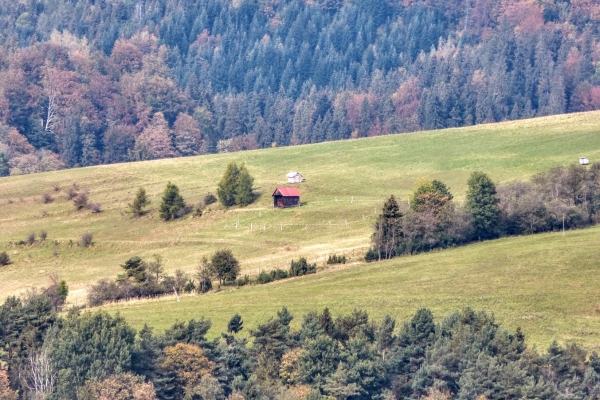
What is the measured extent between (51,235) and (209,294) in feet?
112

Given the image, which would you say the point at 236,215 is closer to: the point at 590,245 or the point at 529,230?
the point at 529,230

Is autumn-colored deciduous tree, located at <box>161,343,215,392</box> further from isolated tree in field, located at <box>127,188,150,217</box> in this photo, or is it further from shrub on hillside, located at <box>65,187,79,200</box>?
shrub on hillside, located at <box>65,187,79,200</box>

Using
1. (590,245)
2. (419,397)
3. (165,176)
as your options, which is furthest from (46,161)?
(419,397)

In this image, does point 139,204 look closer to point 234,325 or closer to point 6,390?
point 234,325

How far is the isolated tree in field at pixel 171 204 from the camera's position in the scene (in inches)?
4870

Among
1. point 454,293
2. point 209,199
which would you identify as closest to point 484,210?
point 454,293

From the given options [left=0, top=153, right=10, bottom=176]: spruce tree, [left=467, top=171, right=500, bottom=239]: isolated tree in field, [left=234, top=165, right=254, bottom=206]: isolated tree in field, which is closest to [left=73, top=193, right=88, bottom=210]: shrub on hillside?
[left=234, top=165, right=254, bottom=206]: isolated tree in field

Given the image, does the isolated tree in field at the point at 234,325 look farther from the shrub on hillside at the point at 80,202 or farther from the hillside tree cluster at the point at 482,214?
the shrub on hillside at the point at 80,202

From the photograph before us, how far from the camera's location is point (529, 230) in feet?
338

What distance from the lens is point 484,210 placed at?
336ft

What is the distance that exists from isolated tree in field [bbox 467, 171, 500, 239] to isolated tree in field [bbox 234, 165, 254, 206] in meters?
29.8

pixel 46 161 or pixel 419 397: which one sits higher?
pixel 46 161

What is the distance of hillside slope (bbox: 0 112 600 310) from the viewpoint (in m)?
108

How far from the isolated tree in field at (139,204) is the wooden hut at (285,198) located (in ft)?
46.4
